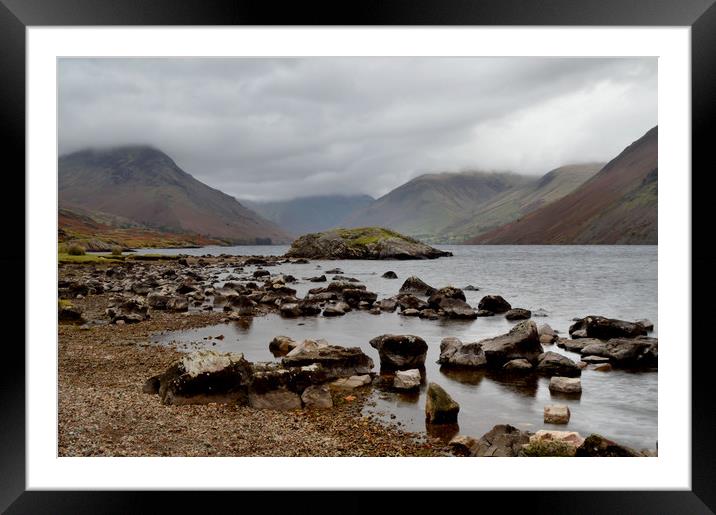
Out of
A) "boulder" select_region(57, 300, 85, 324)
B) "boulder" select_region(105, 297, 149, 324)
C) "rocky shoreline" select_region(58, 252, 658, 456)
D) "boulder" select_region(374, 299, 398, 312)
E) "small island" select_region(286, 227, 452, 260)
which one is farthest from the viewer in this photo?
"small island" select_region(286, 227, 452, 260)

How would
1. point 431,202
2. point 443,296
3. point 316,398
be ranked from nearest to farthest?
point 316,398 < point 443,296 < point 431,202

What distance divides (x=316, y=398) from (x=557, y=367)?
562 cm

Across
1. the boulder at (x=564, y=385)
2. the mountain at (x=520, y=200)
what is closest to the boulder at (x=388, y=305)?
the boulder at (x=564, y=385)

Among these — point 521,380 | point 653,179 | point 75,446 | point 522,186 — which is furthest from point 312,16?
point 522,186

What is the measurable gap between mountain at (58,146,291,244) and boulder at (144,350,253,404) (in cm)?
9507

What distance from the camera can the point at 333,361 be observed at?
849cm

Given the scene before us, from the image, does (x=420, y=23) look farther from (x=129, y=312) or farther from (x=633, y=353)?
(x=129, y=312)

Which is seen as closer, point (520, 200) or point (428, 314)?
point (428, 314)

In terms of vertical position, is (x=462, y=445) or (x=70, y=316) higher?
(x=70, y=316)

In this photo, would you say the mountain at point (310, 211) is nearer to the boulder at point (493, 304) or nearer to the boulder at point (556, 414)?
the boulder at point (493, 304)

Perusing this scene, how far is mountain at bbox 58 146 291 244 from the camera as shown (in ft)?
409

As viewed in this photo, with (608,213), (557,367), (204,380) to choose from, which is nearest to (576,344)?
(557,367)

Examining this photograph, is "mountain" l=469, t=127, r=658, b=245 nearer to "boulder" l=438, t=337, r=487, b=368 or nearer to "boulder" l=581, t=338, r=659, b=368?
"boulder" l=581, t=338, r=659, b=368

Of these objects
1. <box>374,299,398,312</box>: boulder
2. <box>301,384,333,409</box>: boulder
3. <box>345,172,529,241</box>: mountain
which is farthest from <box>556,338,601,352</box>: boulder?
<box>345,172,529,241</box>: mountain
